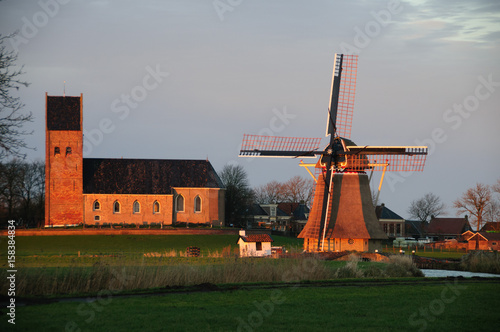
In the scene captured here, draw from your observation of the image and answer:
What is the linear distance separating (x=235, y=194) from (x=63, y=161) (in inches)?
859

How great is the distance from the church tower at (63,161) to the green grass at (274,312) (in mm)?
51754

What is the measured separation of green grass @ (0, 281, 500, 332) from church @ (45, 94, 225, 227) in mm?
50516

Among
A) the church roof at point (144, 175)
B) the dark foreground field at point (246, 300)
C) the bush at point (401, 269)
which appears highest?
the church roof at point (144, 175)

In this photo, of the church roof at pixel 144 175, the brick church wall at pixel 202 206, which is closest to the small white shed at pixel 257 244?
the brick church wall at pixel 202 206

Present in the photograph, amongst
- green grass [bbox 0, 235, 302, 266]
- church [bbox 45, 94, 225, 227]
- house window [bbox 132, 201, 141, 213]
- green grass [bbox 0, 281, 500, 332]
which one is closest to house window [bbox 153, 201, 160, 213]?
church [bbox 45, 94, 225, 227]

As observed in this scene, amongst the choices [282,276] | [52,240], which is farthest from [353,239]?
[52,240]

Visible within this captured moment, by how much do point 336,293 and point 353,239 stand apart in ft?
66.8

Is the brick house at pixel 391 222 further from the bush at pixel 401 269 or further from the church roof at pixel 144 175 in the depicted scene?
the bush at pixel 401 269

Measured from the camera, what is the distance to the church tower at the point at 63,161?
225 feet

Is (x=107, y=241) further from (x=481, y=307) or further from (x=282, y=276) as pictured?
(x=481, y=307)

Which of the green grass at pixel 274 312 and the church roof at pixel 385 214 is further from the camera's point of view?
the church roof at pixel 385 214

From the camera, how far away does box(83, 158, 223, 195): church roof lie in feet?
229

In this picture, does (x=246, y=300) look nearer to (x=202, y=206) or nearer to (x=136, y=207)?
(x=202, y=206)

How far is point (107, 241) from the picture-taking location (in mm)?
56812
